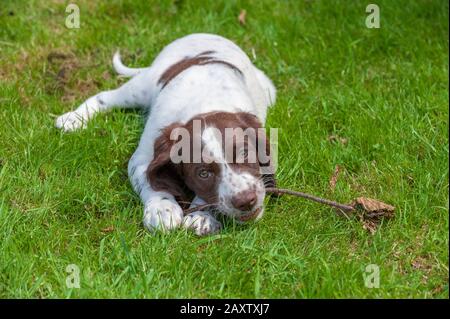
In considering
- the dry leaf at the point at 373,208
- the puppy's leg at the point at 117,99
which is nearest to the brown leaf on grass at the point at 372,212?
the dry leaf at the point at 373,208

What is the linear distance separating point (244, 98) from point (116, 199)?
111cm

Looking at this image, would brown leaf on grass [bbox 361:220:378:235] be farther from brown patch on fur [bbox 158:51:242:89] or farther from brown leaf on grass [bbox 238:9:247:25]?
brown leaf on grass [bbox 238:9:247:25]

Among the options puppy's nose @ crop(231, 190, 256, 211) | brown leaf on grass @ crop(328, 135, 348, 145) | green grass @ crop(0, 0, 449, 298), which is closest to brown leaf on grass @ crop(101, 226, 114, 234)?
green grass @ crop(0, 0, 449, 298)

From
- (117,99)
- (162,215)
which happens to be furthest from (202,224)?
(117,99)

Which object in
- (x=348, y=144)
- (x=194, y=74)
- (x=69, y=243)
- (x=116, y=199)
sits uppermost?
(x=194, y=74)

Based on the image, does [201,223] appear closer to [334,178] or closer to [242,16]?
[334,178]

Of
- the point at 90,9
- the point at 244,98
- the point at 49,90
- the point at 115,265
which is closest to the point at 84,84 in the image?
the point at 49,90

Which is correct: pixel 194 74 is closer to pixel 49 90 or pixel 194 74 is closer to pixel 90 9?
pixel 49 90

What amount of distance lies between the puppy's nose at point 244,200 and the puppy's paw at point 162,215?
0.37 m

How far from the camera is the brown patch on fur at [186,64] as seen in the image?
5.91 m

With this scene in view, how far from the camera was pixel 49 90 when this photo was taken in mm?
6535

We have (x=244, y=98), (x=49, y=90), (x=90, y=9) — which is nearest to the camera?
(x=244, y=98)

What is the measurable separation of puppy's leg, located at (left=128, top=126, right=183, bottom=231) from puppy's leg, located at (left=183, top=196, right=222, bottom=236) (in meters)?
0.05

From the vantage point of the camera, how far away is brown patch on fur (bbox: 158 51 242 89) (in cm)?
591
